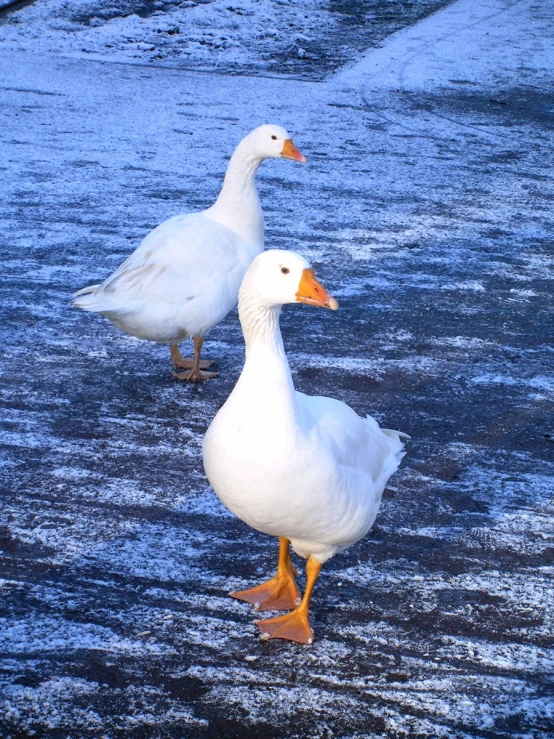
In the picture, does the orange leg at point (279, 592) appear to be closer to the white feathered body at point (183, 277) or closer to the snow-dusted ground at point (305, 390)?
the snow-dusted ground at point (305, 390)

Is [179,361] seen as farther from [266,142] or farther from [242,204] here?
[266,142]

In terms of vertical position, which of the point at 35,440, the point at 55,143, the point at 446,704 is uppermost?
the point at 55,143

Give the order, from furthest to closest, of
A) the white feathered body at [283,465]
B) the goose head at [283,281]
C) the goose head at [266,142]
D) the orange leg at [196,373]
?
1. the goose head at [266,142]
2. the orange leg at [196,373]
3. the goose head at [283,281]
4. the white feathered body at [283,465]

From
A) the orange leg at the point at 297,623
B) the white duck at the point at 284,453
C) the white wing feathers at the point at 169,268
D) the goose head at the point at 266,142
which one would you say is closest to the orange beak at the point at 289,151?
the goose head at the point at 266,142

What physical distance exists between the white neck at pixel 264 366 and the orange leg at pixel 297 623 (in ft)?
2.24

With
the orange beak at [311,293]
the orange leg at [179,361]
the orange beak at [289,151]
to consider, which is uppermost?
the orange beak at [289,151]

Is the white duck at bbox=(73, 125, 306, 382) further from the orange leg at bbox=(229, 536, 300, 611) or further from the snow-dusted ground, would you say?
the orange leg at bbox=(229, 536, 300, 611)

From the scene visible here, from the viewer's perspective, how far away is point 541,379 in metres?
5.12

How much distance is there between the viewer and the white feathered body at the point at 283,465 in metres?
2.93

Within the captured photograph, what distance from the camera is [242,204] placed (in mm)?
5105

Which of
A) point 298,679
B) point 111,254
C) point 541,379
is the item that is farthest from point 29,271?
point 298,679

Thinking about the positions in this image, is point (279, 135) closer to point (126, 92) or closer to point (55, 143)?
point (55, 143)

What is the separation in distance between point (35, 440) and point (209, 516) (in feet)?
3.35

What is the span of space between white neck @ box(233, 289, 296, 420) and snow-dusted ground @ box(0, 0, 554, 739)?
891mm
